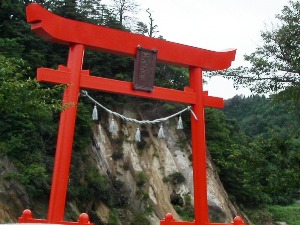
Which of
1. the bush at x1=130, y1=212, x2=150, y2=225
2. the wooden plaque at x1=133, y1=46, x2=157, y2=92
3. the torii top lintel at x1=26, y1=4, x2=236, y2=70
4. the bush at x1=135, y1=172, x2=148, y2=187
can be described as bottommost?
the bush at x1=130, y1=212, x2=150, y2=225

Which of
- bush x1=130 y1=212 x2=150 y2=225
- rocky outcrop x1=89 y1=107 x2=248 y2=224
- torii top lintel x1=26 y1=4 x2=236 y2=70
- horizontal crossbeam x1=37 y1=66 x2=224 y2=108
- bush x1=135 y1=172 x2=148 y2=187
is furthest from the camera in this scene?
bush x1=135 y1=172 x2=148 y2=187

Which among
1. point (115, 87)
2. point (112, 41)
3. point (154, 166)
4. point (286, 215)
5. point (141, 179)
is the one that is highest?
point (112, 41)

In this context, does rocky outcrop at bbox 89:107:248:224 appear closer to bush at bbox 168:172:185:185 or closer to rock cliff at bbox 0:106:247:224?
rock cliff at bbox 0:106:247:224

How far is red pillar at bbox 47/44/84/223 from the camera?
819 cm

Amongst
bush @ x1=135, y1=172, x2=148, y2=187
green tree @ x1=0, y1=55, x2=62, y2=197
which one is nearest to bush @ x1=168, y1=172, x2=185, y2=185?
bush @ x1=135, y1=172, x2=148, y2=187

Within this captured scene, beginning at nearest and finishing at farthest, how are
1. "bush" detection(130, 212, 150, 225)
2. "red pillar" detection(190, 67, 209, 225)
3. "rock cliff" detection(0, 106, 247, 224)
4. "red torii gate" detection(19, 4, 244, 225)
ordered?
"red torii gate" detection(19, 4, 244, 225), "red pillar" detection(190, 67, 209, 225), "bush" detection(130, 212, 150, 225), "rock cliff" detection(0, 106, 247, 224)

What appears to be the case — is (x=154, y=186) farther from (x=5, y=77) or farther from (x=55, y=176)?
(x=5, y=77)

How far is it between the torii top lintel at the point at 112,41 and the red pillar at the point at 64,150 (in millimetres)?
489

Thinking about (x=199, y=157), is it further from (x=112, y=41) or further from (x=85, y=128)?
(x=85, y=128)

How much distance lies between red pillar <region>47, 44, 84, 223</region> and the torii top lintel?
19.2 inches

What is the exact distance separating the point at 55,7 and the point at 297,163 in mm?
13307

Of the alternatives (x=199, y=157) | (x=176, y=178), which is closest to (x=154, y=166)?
(x=176, y=178)

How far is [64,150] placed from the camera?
841cm

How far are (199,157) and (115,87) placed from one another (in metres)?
2.28
